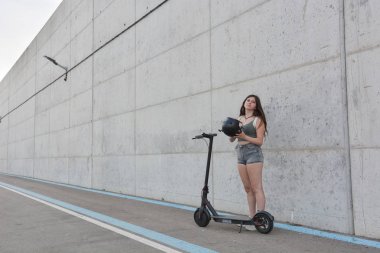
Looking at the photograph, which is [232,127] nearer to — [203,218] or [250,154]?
[250,154]

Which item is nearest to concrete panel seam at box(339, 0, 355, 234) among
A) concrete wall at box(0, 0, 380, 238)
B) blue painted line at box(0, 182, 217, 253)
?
concrete wall at box(0, 0, 380, 238)

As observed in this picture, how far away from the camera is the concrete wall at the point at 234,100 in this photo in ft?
14.9

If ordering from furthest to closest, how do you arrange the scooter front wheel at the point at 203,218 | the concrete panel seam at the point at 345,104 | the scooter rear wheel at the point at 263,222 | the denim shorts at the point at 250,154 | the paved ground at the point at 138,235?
the scooter front wheel at the point at 203,218 < the denim shorts at the point at 250,154 < the scooter rear wheel at the point at 263,222 < the concrete panel seam at the point at 345,104 < the paved ground at the point at 138,235

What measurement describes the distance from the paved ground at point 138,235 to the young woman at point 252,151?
0.49 m

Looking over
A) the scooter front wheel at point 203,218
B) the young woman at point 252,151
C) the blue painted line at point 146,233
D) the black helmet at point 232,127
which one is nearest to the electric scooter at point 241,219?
the scooter front wheel at point 203,218

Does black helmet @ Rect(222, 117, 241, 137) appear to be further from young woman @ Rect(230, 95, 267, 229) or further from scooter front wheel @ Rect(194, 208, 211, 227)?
scooter front wheel @ Rect(194, 208, 211, 227)

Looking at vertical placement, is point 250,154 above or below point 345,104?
below

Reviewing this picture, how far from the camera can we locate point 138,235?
5023 millimetres

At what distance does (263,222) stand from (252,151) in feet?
2.91

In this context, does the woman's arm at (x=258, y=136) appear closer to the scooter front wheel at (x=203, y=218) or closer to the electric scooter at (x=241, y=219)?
the electric scooter at (x=241, y=219)

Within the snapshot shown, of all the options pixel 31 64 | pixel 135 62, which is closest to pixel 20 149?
pixel 31 64

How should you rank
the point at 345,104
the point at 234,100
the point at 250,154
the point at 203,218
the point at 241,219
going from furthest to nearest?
the point at 234,100, the point at 203,218, the point at 250,154, the point at 241,219, the point at 345,104

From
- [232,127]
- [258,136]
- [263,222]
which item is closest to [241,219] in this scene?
[263,222]

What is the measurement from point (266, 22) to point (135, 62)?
16.6ft
